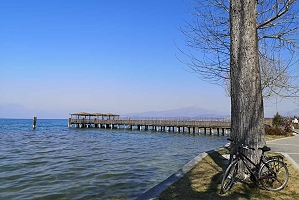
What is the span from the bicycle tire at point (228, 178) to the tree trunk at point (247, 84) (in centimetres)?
86

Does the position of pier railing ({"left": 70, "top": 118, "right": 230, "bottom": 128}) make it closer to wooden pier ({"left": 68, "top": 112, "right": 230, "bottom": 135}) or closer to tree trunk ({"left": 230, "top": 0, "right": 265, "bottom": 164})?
wooden pier ({"left": 68, "top": 112, "right": 230, "bottom": 135})

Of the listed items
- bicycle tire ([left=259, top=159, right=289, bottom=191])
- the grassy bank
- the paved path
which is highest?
bicycle tire ([left=259, top=159, right=289, bottom=191])

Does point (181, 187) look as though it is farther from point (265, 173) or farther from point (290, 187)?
point (290, 187)

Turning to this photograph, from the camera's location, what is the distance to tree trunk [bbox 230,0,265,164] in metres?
6.04

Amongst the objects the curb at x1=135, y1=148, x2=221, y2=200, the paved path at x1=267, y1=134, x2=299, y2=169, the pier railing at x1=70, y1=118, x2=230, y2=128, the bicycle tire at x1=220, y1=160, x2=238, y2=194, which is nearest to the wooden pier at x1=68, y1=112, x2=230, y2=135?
the pier railing at x1=70, y1=118, x2=230, y2=128

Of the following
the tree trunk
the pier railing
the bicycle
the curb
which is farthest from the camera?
the pier railing

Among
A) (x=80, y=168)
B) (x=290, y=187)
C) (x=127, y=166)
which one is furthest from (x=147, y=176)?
(x=290, y=187)

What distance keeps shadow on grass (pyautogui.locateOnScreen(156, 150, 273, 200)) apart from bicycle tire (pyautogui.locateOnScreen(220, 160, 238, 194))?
124mm

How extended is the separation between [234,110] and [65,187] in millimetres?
5588

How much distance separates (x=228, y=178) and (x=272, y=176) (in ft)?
3.53

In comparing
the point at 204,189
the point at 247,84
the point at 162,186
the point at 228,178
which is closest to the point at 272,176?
the point at 228,178

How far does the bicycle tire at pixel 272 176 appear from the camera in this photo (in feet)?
18.0

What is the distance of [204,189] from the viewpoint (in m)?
5.48

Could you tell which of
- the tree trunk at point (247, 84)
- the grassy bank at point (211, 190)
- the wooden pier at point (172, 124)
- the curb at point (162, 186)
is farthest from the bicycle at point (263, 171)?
the wooden pier at point (172, 124)
